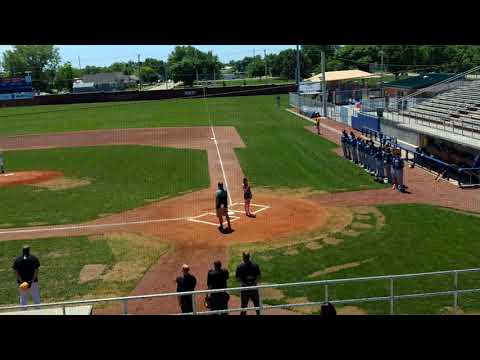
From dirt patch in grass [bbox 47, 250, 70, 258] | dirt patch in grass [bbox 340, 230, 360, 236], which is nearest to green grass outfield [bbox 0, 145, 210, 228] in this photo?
dirt patch in grass [bbox 47, 250, 70, 258]

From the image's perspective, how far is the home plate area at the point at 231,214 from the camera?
15.8 metres

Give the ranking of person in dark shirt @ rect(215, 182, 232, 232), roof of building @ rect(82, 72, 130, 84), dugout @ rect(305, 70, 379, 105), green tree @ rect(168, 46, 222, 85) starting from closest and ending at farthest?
1. person in dark shirt @ rect(215, 182, 232, 232)
2. dugout @ rect(305, 70, 379, 105)
3. green tree @ rect(168, 46, 222, 85)
4. roof of building @ rect(82, 72, 130, 84)

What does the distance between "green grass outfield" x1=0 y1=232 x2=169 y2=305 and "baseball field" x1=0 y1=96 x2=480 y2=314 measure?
0.03m

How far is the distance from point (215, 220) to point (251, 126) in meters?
24.6

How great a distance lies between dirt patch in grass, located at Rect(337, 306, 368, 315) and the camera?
9484 mm

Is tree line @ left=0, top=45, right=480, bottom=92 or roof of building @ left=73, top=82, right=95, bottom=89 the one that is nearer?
tree line @ left=0, top=45, right=480, bottom=92

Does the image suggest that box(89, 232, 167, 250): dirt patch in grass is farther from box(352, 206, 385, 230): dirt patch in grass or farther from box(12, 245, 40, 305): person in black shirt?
box(352, 206, 385, 230): dirt patch in grass

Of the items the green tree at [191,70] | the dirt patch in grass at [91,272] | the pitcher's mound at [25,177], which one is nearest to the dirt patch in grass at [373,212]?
the dirt patch in grass at [91,272]

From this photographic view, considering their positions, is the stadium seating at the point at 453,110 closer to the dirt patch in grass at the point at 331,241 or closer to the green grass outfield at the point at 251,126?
the green grass outfield at the point at 251,126

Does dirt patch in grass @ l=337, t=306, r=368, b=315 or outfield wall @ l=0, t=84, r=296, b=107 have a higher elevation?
outfield wall @ l=0, t=84, r=296, b=107

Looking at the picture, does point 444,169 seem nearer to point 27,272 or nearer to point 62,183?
point 62,183

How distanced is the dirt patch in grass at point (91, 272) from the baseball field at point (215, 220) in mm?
23
